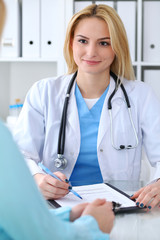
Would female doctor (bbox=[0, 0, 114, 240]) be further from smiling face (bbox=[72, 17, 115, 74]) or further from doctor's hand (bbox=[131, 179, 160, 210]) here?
smiling face (bbox=[72, 17, 115, 74])

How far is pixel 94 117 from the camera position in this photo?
1.56 metres

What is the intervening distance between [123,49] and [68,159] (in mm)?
554

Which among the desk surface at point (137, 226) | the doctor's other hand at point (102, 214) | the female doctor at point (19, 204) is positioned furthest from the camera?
the desk surface at point (137, 226)

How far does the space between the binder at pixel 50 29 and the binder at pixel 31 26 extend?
0.03 meters

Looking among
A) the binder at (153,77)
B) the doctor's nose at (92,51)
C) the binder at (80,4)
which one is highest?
the binder at (80,4)

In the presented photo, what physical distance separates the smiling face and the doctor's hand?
2.09ft

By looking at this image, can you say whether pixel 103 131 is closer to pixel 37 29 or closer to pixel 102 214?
pixel 102 214

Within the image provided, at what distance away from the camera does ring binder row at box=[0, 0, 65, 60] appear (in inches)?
93.3

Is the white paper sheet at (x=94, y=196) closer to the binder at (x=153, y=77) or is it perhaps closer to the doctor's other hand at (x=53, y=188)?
the doctor's other hand at (x=53, y=188)

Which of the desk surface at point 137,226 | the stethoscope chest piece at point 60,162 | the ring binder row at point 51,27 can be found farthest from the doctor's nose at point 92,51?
the ring binder row at point 51,27

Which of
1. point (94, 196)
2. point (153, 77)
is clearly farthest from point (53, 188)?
point (153, 77)

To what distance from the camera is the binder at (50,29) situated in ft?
7.79

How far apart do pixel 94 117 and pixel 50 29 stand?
1.06 m

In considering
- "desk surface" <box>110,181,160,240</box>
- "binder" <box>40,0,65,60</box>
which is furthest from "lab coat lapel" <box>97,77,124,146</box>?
"binder" <box>40,0,65,60</box>
